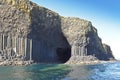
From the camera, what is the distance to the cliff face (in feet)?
457

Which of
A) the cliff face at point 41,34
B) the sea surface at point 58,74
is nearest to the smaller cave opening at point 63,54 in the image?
the cliff face at point 41,34

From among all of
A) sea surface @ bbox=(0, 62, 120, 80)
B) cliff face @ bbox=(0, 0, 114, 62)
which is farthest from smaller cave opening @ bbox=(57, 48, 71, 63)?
sea surface @ bbox=(0, 62, 120, 80)

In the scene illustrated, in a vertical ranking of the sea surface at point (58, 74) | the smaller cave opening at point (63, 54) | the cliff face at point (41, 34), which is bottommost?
the sea surface at point (58, 74)

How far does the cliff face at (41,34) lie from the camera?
139250 millimetres

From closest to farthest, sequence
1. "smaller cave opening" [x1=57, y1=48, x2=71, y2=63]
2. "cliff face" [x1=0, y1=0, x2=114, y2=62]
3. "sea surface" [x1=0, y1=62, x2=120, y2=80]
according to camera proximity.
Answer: "sea surface" [x1=0, y1=62, x2=120, y2=80]
"cliff face" [x1=0, y1=0, x2=114, y2=62]
"smaller cave opening" [x1=57, y1=48, x2=71, y2=63]

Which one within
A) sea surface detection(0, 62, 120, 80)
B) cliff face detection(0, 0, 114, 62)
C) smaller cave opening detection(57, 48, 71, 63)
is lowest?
sea surface detection(0, 62, 120, 80)

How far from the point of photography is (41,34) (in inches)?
6181

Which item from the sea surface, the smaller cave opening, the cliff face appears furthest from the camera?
the smaller cave opening

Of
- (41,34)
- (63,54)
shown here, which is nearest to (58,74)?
(41,34)

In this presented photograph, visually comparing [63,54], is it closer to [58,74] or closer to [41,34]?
[41,34]

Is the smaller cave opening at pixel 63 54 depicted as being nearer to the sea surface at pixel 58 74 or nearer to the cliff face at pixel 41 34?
the cliff face at pixel 41 34

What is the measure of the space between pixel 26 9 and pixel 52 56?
38.0 meters

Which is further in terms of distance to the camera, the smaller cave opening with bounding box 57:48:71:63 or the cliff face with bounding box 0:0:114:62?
the smaller cave opening with bounding box 57:48:71:63

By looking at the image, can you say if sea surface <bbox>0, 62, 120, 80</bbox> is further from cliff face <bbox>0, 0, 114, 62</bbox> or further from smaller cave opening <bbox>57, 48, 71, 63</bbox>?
smaller cave opening <bbox>57, 48, 71, 63</bbox>
